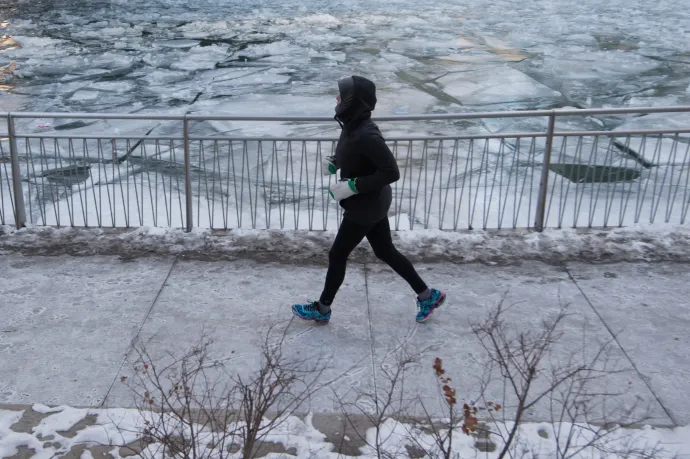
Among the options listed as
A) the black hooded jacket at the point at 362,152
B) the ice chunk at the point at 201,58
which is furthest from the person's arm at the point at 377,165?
the ice chunk at the point at 201,58

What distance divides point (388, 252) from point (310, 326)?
0.80 meters

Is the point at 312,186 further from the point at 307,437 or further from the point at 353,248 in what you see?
the point at 307,437

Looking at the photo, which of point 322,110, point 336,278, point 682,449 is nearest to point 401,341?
point 336,278

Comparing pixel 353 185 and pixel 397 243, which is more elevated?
pixel 353 185

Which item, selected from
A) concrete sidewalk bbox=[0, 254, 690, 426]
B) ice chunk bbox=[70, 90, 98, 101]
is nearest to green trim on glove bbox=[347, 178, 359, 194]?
concrete sidewalk bbox=[0, 254, 690, 426]

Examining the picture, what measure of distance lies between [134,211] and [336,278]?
151 inches

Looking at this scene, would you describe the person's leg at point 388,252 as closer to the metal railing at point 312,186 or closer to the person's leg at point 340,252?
the person's leg at point 340,252

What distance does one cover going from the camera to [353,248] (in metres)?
5.13

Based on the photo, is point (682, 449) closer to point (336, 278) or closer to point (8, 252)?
point (336, 278)

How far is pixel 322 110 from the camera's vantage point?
12.3 meters

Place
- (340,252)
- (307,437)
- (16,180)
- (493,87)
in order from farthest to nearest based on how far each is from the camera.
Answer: (493,87) → (16,180) → (340,252) → (307,437)

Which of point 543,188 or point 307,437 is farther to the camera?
point 543,188

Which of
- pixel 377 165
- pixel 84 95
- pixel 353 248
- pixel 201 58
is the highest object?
pixel 377 165

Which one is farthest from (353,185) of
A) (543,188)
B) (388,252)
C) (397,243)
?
(543,188)
